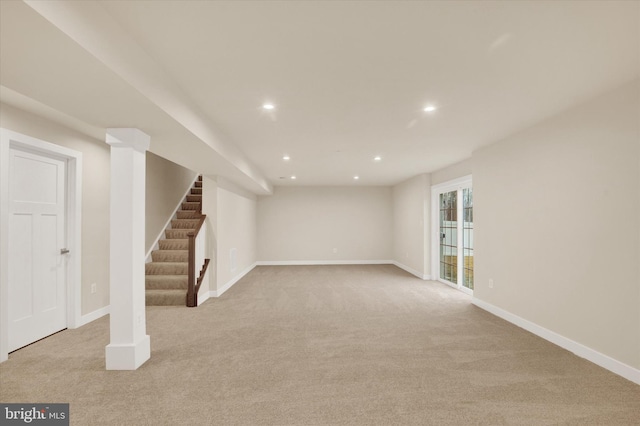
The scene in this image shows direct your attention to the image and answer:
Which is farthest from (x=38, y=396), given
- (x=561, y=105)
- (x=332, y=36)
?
(x=561, y=105)

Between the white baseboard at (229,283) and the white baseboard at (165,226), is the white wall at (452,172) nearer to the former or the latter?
the white baseboard at (229,283)

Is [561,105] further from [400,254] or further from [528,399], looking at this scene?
[400,254]

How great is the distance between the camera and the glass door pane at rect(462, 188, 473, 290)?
590cm

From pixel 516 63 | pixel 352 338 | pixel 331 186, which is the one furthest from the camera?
pixel 331 186

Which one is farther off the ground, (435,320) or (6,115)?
(6,115)

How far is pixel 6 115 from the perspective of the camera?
3184 millimetres

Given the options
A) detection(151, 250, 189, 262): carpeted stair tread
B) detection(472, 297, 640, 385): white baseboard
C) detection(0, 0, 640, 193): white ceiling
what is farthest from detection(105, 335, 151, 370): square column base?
detection(472, 297, 640, 385): white baseboard

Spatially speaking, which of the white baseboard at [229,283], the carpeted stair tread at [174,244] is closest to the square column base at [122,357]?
the white baseboard at [229,283]

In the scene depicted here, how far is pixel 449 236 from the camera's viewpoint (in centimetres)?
677

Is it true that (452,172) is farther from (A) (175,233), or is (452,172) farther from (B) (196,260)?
(A) (175,233)

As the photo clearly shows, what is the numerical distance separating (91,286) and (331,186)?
268 inches

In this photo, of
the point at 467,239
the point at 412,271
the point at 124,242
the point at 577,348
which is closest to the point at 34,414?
the point at 124,242

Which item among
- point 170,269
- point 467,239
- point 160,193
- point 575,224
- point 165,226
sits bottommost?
point 170,269

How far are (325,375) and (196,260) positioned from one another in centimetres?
345
